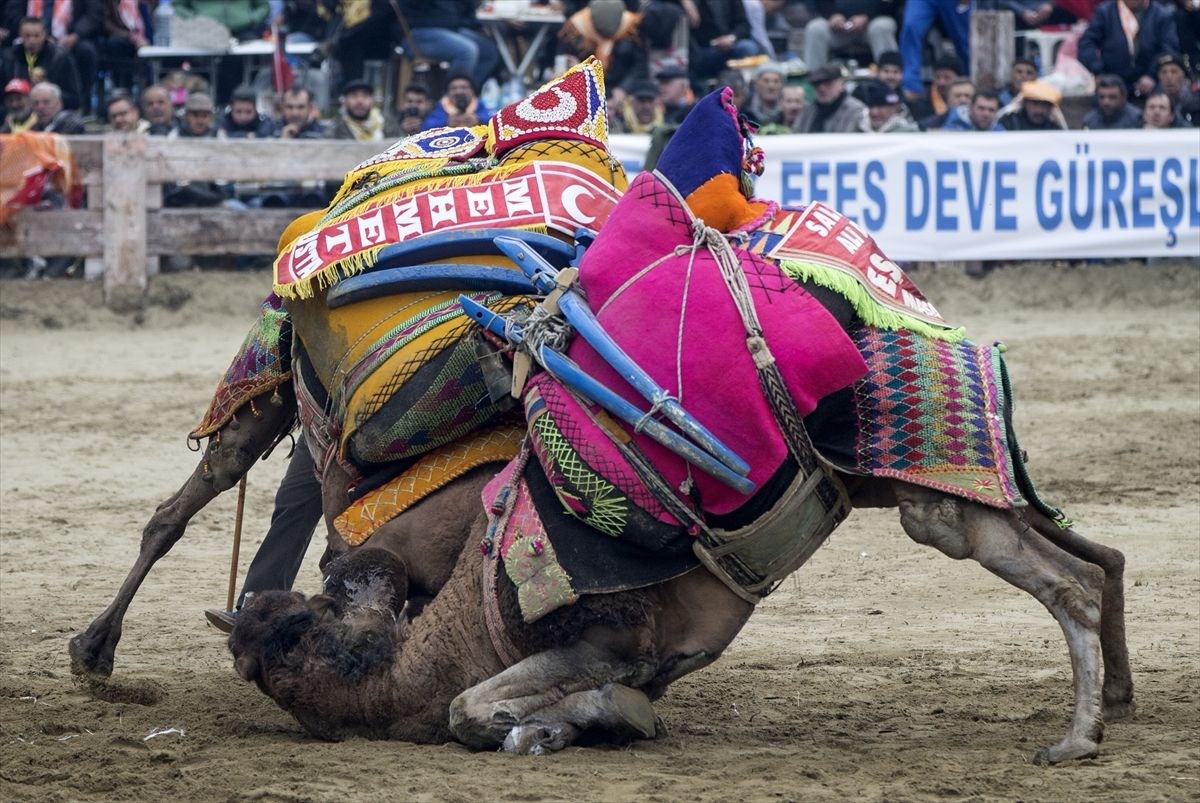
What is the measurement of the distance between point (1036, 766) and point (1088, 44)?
433 inches

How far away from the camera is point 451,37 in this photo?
14.7 meters

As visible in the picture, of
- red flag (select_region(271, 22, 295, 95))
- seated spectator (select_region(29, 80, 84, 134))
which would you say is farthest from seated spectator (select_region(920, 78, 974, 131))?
seated spectator (select_region(29, 80, 84, 134))

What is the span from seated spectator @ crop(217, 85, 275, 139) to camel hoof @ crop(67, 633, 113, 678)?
8589 millimetres

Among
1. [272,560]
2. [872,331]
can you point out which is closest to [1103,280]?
[272,560]

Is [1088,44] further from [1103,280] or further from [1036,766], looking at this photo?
[1036,766]

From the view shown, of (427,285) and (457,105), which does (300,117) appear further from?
(427,285)

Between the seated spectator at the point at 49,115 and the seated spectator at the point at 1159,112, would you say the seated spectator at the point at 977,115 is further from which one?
the seated spectator at the point at 49,115

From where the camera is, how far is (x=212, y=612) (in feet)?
18.2

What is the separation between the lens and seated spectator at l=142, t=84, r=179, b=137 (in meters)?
13.7

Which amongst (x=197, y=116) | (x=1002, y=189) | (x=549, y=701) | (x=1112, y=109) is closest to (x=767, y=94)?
(x=1002, y=189)

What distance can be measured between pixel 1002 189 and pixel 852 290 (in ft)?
28.6

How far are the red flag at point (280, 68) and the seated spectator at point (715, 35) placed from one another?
3406 mm

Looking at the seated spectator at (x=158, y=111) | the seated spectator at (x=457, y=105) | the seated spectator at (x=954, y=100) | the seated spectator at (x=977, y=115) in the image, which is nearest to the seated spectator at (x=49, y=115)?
the seated spectator at (x=158, y=111)

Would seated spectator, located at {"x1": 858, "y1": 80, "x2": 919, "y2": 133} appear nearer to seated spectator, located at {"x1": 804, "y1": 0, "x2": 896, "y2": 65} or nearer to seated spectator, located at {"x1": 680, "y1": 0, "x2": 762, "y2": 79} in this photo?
seated spectator, located at {"x1": 804, "y1": 0, "x2": 896, "y2": 65}
